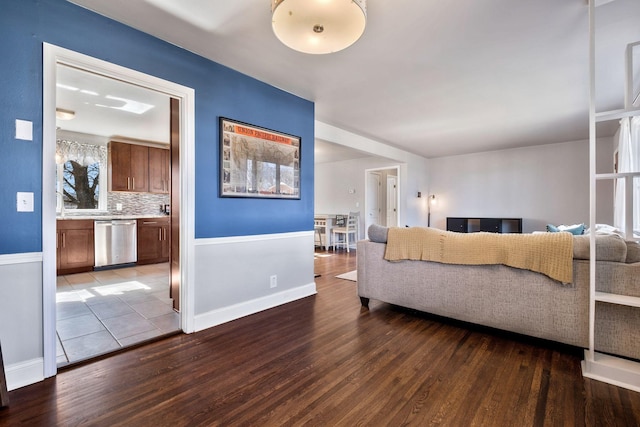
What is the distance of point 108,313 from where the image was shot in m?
2.99

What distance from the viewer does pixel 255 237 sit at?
312 centimetres

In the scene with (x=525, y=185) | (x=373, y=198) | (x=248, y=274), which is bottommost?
(x=248, y=274)

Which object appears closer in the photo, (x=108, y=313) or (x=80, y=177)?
(x=108, y=313)

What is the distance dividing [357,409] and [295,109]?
10.1 feet

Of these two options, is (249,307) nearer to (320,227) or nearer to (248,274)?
(248,274)

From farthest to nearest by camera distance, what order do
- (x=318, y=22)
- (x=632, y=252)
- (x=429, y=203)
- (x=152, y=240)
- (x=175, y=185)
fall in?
(x=429, y=203), (x=152, y=240), (x=175, y=185), (x=632, y=252), (x=318, y=22)

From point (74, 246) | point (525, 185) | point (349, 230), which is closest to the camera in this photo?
point (74, 246)

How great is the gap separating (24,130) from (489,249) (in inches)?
133

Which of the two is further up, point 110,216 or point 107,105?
point 107,105

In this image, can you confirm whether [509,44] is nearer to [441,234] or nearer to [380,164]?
[441,234]

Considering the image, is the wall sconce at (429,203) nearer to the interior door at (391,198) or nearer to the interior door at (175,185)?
the interior door at (391,198)

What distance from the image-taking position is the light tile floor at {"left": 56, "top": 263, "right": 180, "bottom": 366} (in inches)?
92.0

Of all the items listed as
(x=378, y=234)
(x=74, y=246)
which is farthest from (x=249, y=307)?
(x=74, y=246)

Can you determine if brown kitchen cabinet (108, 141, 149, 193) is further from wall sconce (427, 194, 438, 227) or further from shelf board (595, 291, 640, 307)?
wall sconce (427, 194, 438, 227)
